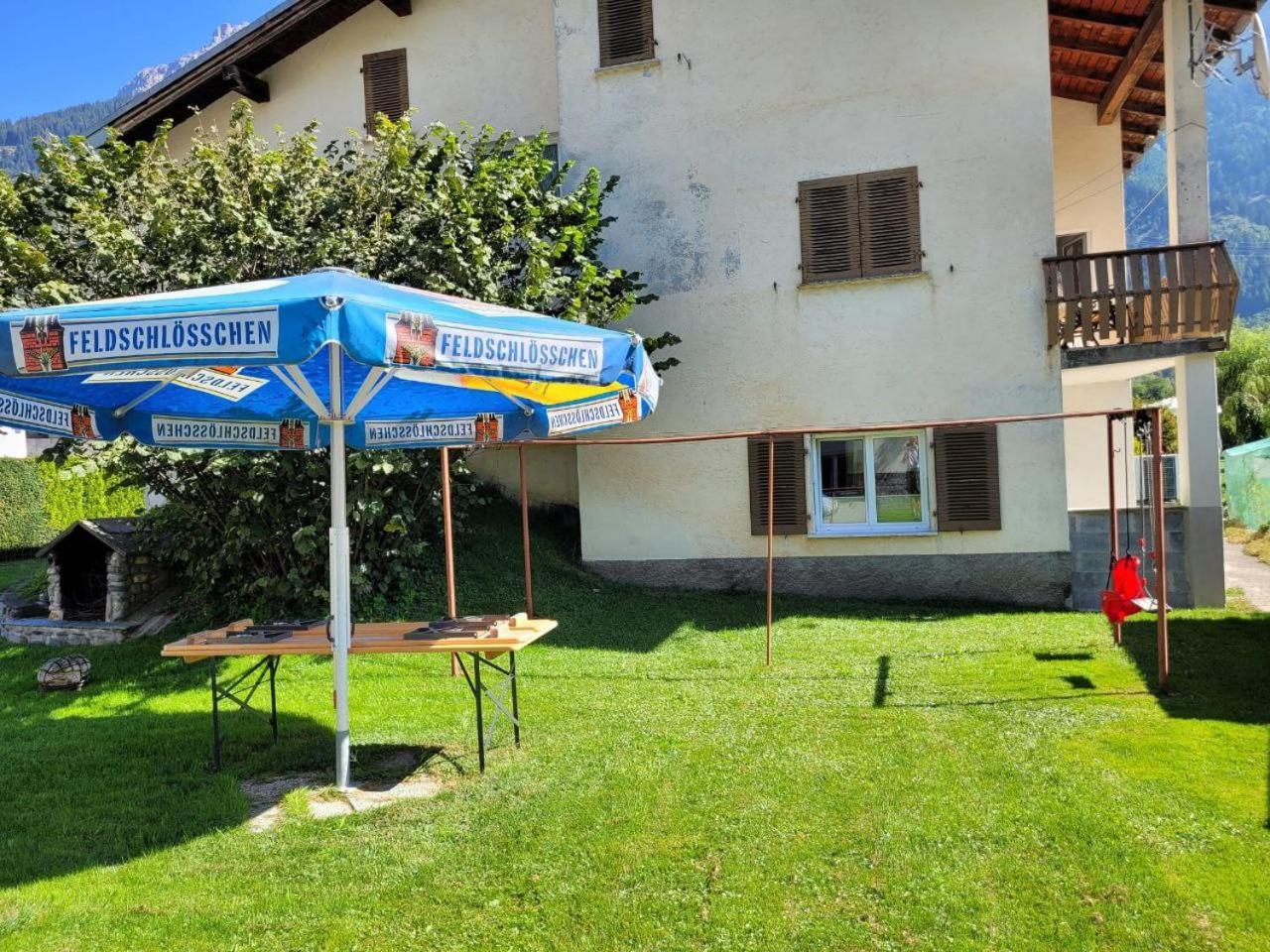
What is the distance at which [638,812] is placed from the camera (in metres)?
4.78

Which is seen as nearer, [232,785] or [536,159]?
[232,785]

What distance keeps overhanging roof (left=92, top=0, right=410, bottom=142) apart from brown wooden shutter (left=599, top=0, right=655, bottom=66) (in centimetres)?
342

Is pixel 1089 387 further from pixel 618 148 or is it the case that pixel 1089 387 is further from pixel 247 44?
pixel 247 44

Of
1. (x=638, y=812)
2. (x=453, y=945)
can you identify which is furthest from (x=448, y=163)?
(x=453, y=945)

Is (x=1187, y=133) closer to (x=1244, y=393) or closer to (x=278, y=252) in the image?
(x=278, y=252)

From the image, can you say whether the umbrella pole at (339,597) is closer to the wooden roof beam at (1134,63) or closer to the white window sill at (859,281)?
the white window sill at (859,281)

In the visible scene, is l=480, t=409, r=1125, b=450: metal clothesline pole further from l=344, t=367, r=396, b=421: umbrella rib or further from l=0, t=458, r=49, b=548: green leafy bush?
l=0, t=458, r=49, b=548: green leafy bush

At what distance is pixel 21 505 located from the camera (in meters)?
21.0

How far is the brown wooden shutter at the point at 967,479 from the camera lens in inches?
456

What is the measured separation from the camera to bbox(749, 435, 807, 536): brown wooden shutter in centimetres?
1221

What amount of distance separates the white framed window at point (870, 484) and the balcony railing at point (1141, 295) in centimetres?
216

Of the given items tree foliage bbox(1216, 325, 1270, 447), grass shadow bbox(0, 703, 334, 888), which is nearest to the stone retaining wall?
grass shadow bbox(0, 703, 334, 888)

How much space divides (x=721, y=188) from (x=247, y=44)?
24.8ft

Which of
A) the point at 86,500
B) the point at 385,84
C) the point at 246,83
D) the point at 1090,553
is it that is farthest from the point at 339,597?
the point at 86,500
